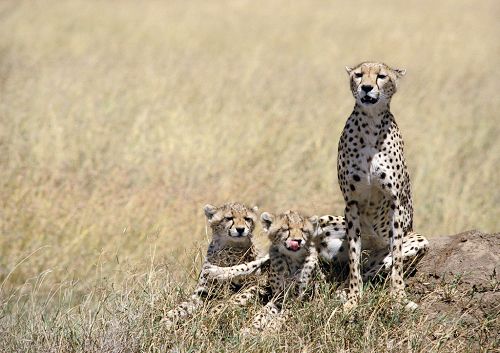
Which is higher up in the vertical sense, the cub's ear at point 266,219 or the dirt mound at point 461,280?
the cub's ear at point 266,219

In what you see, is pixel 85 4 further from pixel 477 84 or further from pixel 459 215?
pixel 459 215

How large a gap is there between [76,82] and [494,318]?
733cm

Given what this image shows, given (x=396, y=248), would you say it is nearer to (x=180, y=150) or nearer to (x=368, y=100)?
(x=368, y=100)

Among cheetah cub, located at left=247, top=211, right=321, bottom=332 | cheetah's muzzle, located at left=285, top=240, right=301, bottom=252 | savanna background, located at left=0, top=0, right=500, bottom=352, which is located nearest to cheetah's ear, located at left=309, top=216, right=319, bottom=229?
cheetah cub, located at left=247, top=211, right=321, bottom=332

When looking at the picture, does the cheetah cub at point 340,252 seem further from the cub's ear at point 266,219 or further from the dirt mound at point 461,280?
the cub's ear at point 266,219

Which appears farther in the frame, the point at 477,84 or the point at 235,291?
the point at 477,84

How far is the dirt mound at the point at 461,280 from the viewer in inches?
204

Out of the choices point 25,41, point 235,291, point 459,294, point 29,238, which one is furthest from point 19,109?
point 459,294

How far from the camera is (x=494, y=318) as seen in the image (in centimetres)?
507

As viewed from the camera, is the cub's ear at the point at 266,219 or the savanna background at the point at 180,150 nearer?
the savanna background at the point at 180,150

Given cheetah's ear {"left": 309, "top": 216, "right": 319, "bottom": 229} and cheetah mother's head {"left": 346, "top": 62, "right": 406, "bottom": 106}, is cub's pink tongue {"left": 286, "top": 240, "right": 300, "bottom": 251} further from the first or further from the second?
cheetah mother's head {"left": 346, "top": 62, "right": 406, "bottom": 106}

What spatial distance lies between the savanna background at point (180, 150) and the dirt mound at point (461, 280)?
226 millimetres

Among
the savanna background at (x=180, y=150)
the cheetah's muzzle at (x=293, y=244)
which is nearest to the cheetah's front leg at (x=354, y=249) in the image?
the savanna background at (x=180, y=150)

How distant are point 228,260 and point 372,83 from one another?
137cm
